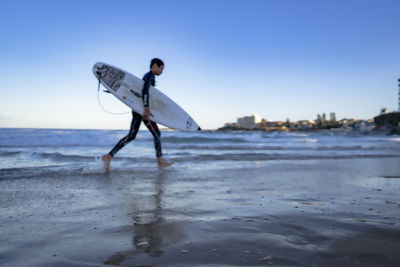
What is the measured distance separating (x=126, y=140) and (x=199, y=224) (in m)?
3.36

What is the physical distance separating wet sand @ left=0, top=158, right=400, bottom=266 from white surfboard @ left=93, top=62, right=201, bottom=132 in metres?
2.32

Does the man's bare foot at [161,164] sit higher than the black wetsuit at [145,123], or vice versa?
the black wetsuit at [145,123]

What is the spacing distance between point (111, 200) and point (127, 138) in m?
2.39

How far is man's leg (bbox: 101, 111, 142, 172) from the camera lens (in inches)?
184

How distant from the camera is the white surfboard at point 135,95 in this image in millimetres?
5323

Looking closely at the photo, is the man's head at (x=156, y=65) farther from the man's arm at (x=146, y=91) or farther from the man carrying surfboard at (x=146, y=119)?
the man's arm at (x=146, y=91)

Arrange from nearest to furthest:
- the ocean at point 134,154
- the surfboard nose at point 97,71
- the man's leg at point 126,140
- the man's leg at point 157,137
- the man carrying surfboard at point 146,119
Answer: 1. the man's leg at point 126,140
2. the man carrying surfboard at point 146,119
3. the man's leg at point 157,137
4. the ocean at point 134,154
5. the surfboard nose at point 97,71

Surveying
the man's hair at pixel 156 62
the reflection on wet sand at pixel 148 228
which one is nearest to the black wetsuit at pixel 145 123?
the man's hair at pixel 156 62

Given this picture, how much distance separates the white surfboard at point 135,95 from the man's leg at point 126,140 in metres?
0.18

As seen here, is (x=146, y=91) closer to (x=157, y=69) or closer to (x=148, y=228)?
(x=157, y=69)

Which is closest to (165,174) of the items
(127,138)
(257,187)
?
(127,138)

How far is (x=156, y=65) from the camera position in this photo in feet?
15.9

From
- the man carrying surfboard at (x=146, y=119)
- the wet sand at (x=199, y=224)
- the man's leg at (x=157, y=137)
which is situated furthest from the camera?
the man's leg at (x=157, y=137)

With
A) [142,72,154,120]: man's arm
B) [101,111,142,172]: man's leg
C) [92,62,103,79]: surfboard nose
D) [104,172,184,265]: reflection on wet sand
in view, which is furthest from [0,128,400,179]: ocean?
[104,172,184,265]: reflection on wet sand
